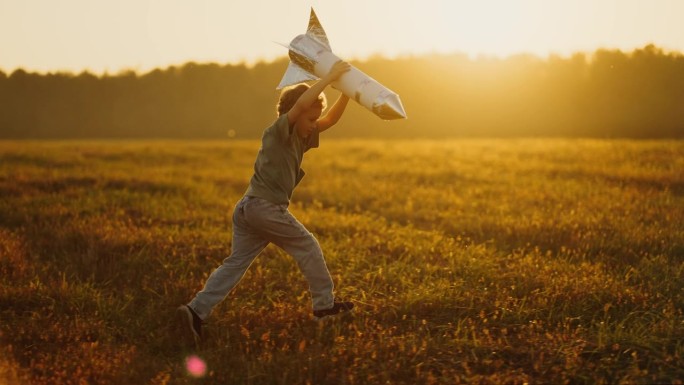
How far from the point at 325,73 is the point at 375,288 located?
7.05ft

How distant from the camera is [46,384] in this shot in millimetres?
3951

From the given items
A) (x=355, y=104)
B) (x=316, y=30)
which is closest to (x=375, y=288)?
(x=316, y=30)

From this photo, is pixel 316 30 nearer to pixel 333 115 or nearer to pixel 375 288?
pixel 333 115

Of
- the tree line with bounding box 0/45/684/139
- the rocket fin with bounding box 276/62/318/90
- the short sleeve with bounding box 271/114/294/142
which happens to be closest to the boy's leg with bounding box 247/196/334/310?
the short sleeve with bounding box 271/114/294/142

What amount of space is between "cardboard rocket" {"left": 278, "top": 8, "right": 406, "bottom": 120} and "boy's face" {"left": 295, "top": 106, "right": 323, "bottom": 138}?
0.87 feet

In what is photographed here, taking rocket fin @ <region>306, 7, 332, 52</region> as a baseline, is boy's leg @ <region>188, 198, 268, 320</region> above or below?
below

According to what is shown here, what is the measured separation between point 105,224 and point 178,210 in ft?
5.10

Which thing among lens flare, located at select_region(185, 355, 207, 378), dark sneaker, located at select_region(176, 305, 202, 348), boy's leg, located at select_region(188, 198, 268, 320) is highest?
boy's leg, located at select_region(188, 198, 268, 320)

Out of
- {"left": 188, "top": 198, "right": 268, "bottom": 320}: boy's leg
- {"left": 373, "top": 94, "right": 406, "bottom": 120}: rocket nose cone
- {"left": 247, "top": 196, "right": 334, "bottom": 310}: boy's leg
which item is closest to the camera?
{"left": 373, "top": 94, "right": 406, "bottom": 120}: rocket nose cone

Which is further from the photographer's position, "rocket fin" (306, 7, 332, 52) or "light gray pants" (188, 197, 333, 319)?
"rocket fin" (306, 7, 332, 52)

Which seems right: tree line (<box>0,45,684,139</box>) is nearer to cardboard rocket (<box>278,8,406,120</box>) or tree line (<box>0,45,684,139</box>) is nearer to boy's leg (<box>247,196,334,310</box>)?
cardboard rocket (<box>278,8,406,120</box>)

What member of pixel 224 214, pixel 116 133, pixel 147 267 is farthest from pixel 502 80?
pixel 147 267

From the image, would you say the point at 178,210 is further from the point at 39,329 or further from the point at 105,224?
the point at 39,329

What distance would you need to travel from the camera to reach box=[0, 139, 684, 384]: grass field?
13.5 ft
